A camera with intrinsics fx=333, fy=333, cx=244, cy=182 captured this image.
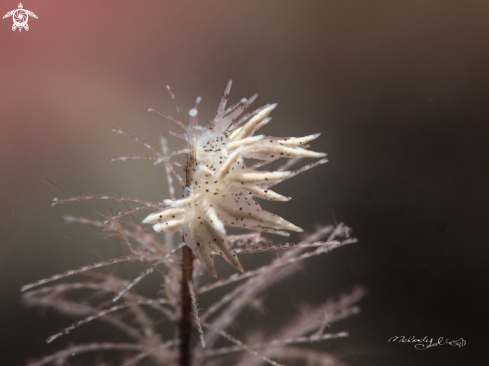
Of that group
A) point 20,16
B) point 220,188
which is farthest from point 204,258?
point 20,16

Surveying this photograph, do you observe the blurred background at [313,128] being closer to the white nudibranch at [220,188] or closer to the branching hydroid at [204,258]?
the branching hydroid at [204,258]

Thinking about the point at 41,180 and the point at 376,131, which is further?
the point at 376,131

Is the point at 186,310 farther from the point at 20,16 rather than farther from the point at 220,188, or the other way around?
the point at 20,16

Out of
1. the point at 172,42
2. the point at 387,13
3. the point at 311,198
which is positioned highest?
the point at 172,42

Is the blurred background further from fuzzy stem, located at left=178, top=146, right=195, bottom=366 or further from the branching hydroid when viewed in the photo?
fuzzy stem, located at left=178, top=146, right=195, bottom=366

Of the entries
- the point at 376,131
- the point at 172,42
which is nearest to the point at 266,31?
the point at 172,42

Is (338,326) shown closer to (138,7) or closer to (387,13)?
(387,13)
